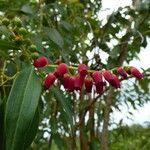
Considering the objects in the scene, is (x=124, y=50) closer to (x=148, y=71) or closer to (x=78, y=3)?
(x=148, y=71)

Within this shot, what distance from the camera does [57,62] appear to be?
1210 millimetres

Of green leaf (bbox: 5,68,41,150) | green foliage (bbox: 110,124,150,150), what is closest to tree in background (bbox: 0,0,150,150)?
green leaf (bbox: 5,68,41,150)

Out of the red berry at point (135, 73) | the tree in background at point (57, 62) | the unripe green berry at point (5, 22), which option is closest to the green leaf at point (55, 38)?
the tree in background at point (57, 62)

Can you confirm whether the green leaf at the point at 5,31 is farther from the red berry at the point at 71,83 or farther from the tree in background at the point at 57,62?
the red berry at the point at 71,83

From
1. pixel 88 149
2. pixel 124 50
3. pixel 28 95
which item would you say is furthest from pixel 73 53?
pixel 28 95

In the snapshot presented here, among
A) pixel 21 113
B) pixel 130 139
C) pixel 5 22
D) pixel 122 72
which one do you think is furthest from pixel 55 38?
pixel 130 139

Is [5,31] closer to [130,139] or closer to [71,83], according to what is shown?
A: [71,83]

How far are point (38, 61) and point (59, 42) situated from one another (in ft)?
2.82

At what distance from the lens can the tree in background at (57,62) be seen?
1030mm

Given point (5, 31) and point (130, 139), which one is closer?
point (5, 31)

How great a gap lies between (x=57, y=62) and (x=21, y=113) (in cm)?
26

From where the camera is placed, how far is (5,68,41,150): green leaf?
955mm

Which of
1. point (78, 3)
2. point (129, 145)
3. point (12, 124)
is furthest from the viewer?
point (129, 145)

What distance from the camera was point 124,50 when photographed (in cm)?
243
